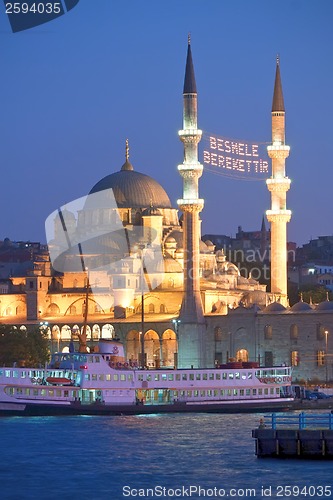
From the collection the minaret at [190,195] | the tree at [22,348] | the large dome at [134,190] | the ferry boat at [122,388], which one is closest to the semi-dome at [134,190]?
the large dome at [134,190]

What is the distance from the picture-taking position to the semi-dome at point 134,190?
99438mm

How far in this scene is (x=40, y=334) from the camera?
3346 inches

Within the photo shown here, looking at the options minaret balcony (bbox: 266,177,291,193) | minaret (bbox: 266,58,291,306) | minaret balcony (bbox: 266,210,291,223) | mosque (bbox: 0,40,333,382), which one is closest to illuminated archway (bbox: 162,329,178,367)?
mosque (bbox: 0,40,333,382)

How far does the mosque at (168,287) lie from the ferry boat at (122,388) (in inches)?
517

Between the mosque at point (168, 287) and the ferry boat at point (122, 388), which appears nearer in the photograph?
the ferry boat at point (122, 388)

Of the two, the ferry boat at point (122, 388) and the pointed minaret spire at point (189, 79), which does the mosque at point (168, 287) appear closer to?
the pointed minaret spire at point (189, 79)

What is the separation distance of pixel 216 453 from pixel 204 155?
27807mm

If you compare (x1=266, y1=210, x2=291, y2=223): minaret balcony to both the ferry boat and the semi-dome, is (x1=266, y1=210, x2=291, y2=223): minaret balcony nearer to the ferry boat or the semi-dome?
the semi-dome

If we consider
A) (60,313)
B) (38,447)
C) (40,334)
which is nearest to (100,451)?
(38,447)

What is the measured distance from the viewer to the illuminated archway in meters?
88.6

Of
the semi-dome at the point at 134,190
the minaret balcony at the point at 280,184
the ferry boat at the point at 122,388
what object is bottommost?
the ferry boat at the point at 122,388

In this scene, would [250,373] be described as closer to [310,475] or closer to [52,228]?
[310,475]

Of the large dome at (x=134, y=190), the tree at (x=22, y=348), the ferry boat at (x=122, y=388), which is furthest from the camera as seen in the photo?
the large dome at (x=134, y=190)

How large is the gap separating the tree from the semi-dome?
16.6m
